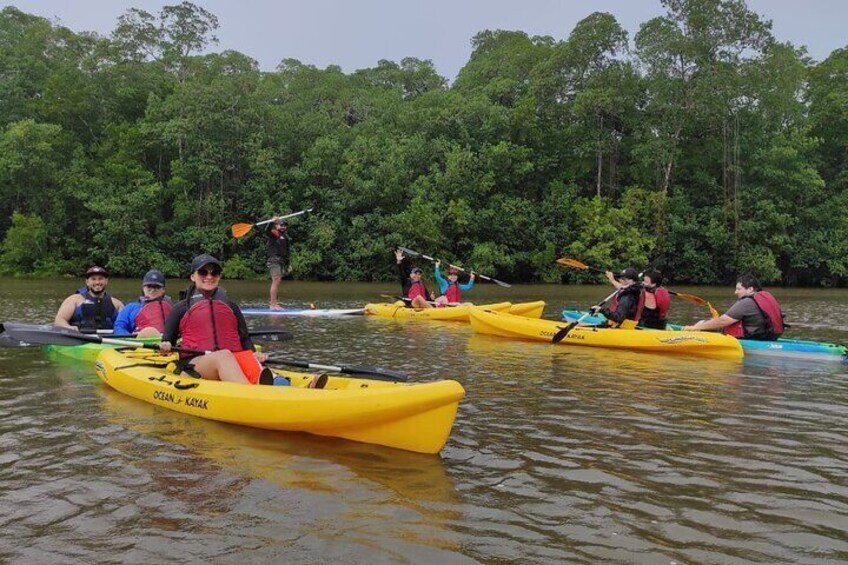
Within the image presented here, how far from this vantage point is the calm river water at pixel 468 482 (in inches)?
123

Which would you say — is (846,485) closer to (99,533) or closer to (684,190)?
(99,533)

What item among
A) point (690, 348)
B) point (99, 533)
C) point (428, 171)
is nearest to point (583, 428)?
point (99, 533)

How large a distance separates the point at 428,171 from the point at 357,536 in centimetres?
2860

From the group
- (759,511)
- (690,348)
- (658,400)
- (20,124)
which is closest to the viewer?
(759,511)

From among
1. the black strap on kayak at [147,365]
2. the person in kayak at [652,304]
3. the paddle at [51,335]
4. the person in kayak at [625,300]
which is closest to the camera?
the black strap on kayak at [147,365]

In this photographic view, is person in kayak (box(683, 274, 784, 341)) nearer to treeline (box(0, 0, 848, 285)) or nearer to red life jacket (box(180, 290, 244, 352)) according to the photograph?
red life jacket (box(180, 290, 244, 352))

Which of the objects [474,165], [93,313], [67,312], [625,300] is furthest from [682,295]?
[474,165]

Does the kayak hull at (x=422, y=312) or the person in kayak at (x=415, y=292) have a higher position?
the person in kayak at (x=415, y=292)

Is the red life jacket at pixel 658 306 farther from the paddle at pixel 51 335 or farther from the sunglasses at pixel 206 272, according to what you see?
the sunglasses at pixel 206 272

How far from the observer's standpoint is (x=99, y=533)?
325 cm

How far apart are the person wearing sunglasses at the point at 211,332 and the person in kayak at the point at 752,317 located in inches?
254

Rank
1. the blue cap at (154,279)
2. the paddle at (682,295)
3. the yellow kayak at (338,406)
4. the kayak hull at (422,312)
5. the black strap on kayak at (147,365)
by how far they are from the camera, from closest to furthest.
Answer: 1. the yellow kayak at (338,406)
2. the black strap on kayak at (147,365)
3. the blue cap at (154,279)
4. the paddle at (682,295)
5. the kayak hull at (422,312)

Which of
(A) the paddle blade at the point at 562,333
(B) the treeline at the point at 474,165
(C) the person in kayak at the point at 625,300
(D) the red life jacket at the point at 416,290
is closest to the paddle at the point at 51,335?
(A) the paddle blade at the point at 562,333

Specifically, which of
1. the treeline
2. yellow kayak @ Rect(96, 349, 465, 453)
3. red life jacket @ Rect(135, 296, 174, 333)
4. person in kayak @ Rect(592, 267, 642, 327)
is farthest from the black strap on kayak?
the treeline
